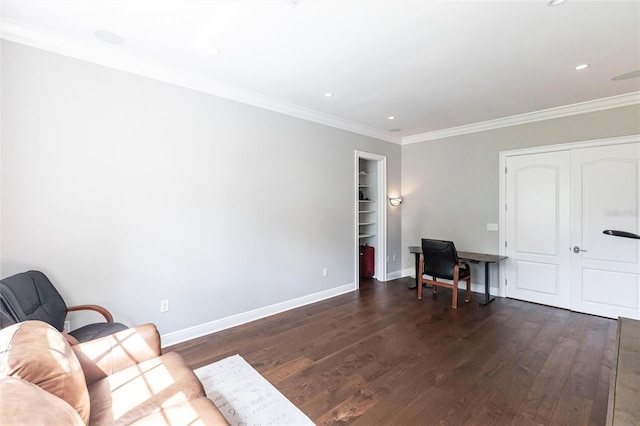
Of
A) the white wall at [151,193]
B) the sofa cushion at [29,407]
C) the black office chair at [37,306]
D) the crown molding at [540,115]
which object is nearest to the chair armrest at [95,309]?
the black office chair at [37,306]

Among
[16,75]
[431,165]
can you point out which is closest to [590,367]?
[431,165]

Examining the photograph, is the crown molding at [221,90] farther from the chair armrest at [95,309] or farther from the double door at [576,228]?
the chair armrest at [95,309]

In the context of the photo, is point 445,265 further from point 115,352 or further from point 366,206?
point 115,352

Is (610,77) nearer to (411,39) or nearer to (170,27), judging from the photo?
(411,39)

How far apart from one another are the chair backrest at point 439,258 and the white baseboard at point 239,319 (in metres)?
1.46

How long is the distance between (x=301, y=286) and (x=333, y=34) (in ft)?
10.1

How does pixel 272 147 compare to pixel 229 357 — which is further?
pixel 272 147

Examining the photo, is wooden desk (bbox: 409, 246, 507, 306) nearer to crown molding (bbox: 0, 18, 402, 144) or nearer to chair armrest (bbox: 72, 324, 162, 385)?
crown molding (bbox: 0, 18, 402, 144)

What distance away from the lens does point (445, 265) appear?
4195mm

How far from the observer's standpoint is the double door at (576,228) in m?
3.52

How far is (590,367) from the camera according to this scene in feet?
8.25

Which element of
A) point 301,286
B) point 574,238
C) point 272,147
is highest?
point 272,147

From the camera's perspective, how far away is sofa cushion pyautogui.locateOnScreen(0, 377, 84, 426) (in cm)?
90

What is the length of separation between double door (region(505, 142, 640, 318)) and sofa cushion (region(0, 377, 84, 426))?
5.18m
